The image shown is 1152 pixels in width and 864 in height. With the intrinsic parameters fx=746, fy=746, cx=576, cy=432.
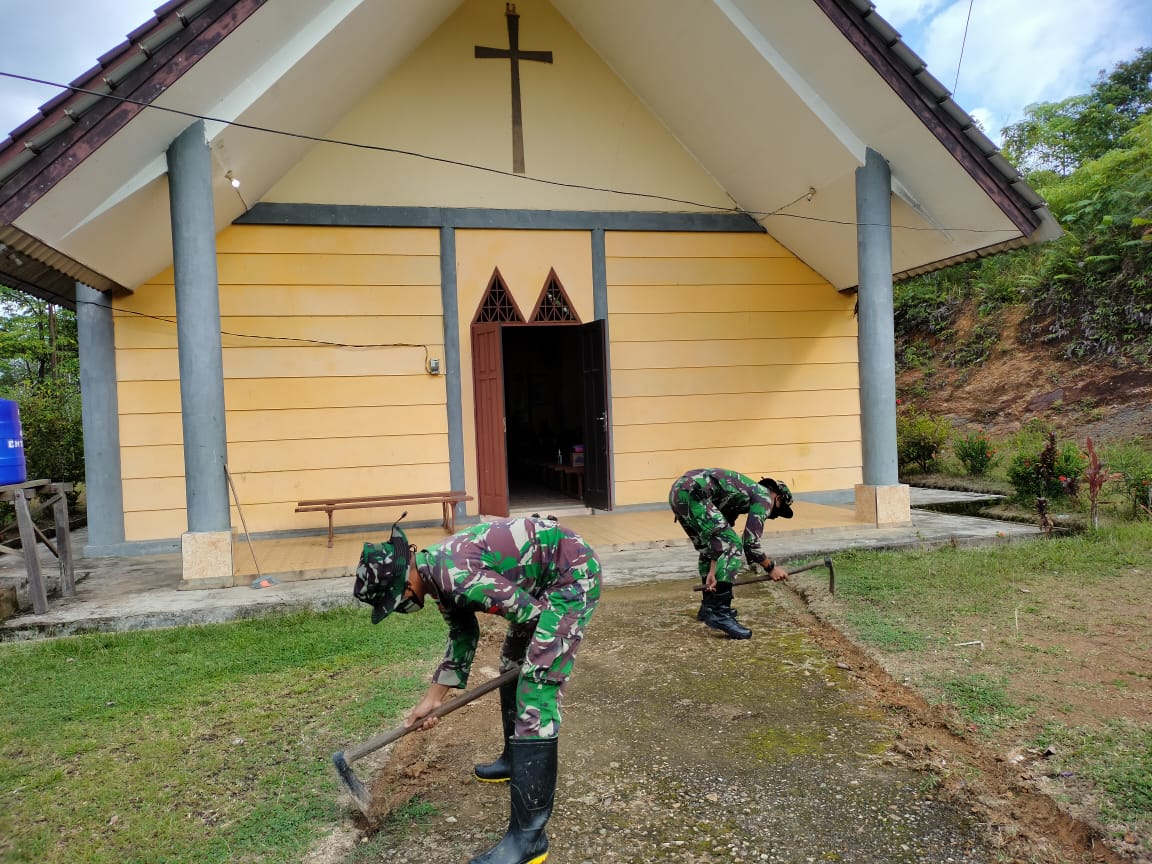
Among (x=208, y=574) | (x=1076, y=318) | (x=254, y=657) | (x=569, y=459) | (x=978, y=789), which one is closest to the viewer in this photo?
(x=978, y=789)

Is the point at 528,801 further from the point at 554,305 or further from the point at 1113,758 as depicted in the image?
the point at 554,305

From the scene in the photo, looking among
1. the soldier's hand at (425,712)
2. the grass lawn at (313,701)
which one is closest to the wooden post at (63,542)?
the grass lawn at (313,701)

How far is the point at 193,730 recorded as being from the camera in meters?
3.50

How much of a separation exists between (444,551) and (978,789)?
2.18m

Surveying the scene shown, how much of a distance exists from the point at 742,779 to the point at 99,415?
767 centimetres

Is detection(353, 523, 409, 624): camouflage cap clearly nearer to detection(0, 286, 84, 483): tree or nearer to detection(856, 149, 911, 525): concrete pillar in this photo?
detection(856, 149, 911, 525): concrete pillar

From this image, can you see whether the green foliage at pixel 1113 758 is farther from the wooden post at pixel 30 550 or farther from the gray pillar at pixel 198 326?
the wooden post at pixel 30 550

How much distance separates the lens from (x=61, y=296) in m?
7.79

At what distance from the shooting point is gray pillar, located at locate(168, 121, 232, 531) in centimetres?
599

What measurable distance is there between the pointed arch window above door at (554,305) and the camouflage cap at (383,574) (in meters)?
7.07

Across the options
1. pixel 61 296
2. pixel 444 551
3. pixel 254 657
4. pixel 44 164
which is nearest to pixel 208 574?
pixel 254 657

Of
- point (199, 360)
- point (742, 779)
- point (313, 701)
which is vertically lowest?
point (742, 779)

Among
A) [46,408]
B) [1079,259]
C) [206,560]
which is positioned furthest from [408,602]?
[1079,259]

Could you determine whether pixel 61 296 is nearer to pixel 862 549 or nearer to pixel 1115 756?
pixel 862 549
